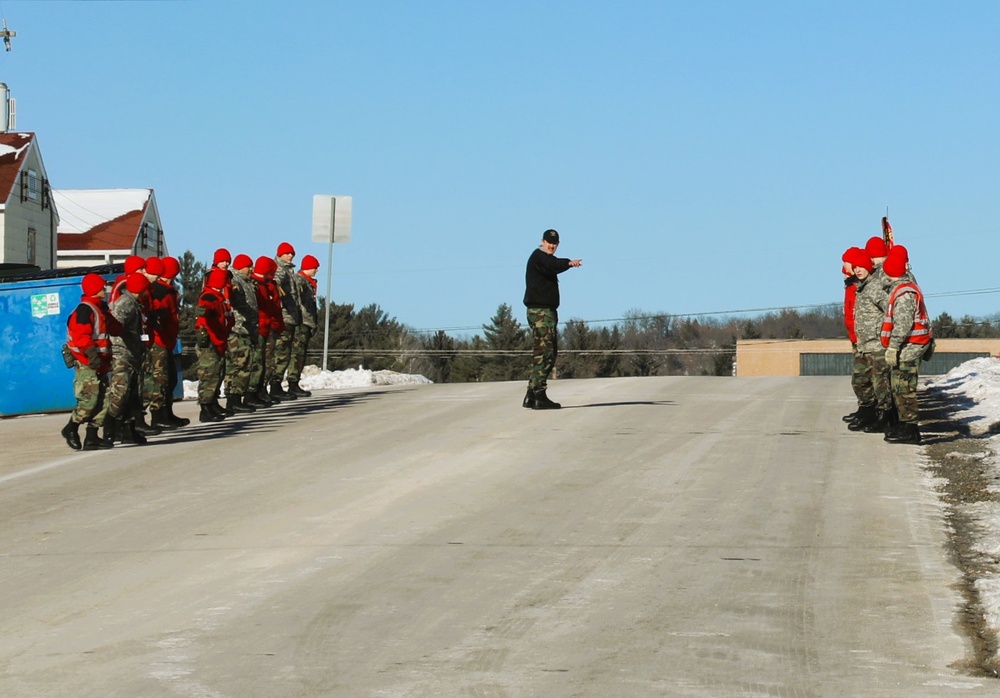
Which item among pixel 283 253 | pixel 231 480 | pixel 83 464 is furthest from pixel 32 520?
pixel 283 253

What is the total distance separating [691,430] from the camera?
1553cm

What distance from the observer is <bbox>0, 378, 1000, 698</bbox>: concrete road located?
6.39 m

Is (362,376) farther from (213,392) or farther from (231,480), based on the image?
(231,480)

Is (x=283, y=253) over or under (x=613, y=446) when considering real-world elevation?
over

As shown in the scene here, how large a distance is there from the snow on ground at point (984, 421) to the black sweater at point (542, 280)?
4817 mm

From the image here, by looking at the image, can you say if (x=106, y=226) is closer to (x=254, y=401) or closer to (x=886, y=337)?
(x=254, y=401)

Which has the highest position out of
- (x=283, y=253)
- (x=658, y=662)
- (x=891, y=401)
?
(x=283, y=253)

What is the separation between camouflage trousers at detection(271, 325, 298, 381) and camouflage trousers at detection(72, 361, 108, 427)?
5.25m

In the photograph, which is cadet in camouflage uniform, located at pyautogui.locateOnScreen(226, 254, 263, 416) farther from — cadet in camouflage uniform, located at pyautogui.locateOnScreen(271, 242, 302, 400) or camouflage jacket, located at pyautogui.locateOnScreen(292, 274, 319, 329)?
camouflage jacket, located at pyautogui.locateOnScreen(292, 274, 319, 329)

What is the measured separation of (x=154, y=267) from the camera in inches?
660

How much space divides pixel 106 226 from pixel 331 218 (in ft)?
165

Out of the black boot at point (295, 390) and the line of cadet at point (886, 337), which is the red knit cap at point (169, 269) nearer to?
the black boot at point (295, 390)

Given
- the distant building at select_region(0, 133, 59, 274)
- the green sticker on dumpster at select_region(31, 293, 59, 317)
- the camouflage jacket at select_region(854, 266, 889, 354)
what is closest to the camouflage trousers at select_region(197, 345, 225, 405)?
the green sticker on dumpster at select_region(31, 293, 59, 317)

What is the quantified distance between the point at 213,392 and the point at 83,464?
4178 millimetres
